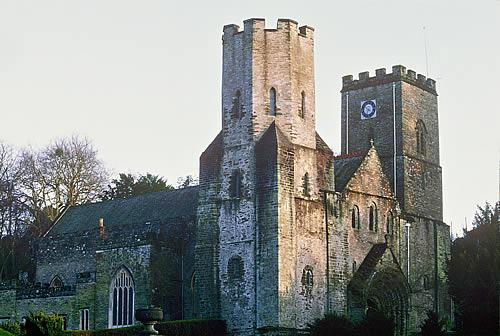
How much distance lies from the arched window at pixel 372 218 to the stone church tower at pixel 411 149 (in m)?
2.74

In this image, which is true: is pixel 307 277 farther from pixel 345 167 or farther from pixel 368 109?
pixel 368 109

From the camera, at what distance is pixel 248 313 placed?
48.0m

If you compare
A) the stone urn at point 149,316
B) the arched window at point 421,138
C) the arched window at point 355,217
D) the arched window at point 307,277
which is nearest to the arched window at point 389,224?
the arched window at point 355,217

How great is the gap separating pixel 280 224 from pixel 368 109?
1703 cm

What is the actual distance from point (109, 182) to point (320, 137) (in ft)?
110

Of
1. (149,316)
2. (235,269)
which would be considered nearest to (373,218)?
(235,269)

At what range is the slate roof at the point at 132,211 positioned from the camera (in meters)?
59.6

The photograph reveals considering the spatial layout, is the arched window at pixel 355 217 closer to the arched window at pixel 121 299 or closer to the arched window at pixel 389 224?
the arched window at pixel 389 224

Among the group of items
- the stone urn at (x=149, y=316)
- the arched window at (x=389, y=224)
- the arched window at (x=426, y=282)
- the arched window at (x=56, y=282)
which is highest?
the arched window at (x=389, y=224)

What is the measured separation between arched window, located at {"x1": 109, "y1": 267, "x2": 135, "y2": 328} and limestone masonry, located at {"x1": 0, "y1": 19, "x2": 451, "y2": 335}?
0.10 m

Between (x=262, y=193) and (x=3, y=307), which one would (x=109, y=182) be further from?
(x=262, y=193)

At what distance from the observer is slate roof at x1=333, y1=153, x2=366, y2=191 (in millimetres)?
53766

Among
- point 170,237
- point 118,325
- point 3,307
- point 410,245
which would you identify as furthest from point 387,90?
point 3,307

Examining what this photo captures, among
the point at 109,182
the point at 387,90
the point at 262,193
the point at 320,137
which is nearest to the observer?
the point at 262,193
